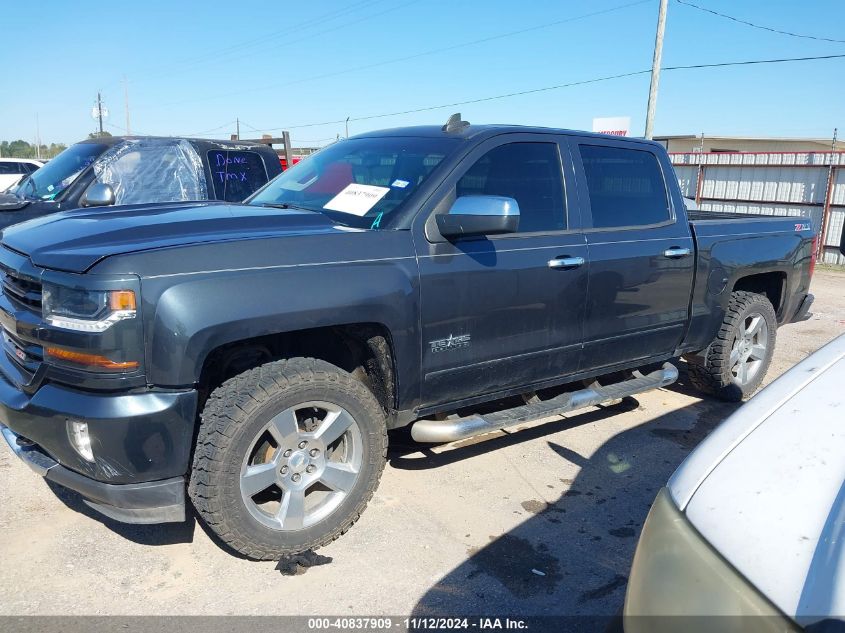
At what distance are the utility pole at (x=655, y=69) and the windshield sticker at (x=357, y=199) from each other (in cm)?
1455

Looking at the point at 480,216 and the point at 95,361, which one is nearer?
the point at 95,361

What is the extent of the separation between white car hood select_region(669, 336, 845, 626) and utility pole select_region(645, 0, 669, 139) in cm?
1603

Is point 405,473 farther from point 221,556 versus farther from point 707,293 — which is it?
point 707,293

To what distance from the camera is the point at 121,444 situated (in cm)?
260

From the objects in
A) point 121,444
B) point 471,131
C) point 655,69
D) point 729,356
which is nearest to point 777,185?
point 655,69

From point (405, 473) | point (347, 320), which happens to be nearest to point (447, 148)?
point (347, 320)

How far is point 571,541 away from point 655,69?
1590 centimetres

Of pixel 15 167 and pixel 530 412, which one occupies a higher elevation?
pixel 15 167

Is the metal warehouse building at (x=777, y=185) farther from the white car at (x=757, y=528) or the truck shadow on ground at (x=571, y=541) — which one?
the white car at (x=757, y=528)

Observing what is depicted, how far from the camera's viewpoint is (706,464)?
5.65 feet

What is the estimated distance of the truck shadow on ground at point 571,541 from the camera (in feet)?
9.20

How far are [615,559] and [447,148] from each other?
221cm

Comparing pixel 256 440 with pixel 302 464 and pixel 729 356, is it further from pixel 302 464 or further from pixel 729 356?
pixel 729 356

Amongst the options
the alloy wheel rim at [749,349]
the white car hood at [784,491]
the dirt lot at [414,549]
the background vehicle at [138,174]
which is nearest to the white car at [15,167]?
the background vehicle at [138,174]
